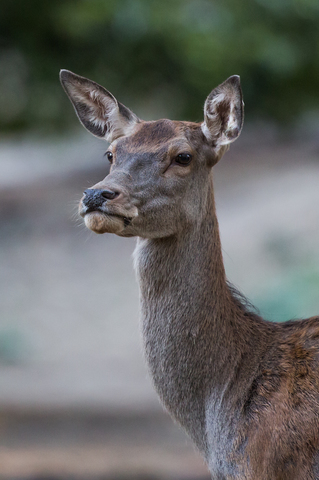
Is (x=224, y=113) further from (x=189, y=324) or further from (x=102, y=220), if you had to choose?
(x=189, y=324)

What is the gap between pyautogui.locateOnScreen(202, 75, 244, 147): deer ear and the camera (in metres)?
4.62

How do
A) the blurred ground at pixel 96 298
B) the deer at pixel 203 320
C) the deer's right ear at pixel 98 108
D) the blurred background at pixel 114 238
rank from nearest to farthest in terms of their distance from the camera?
the deer at pixel 203 320 < the deer's right ear at pixel 98 108 < the blurred ground at pixel 96 298 < the blurred background at pixel 114 238

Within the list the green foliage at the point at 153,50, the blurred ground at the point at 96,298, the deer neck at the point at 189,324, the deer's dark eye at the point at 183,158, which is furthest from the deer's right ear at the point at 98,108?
the green foliage at the point at 153,50

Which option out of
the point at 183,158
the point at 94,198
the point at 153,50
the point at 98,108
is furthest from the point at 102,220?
the point at 153,50

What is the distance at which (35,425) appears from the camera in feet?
34.0

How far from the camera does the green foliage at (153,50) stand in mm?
12445

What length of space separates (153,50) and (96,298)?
6543mm

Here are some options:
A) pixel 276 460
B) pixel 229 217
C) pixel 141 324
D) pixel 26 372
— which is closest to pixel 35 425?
pixel 26 372

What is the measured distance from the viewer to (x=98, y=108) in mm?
5297

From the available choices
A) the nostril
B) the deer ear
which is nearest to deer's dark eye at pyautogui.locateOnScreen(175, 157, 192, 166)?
the deer ear

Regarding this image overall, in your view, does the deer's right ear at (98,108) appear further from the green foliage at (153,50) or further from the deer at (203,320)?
the green foliage at (153,50)

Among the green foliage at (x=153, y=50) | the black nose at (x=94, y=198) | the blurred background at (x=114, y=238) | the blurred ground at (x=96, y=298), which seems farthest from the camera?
the green foliage at (x=153, y=50)

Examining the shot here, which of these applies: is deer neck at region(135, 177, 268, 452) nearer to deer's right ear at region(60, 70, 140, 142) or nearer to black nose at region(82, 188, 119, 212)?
black nose at region(82, 188, 119, 212)

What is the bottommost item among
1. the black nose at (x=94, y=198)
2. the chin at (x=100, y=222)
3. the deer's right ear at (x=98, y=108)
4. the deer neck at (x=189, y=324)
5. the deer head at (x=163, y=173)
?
the deer neck at (x=189, y=324)
